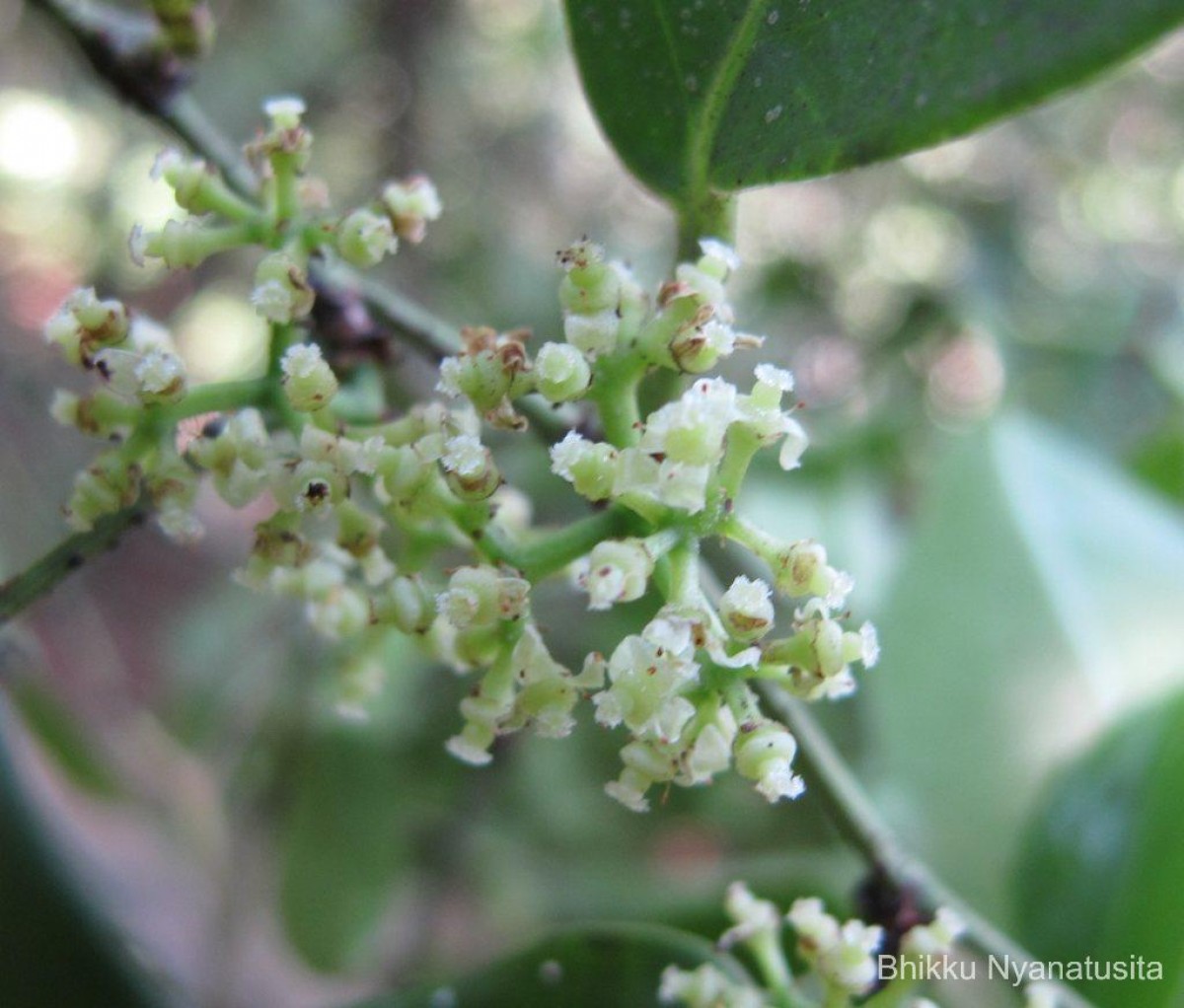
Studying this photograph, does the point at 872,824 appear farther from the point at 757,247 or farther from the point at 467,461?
the point at 757,247

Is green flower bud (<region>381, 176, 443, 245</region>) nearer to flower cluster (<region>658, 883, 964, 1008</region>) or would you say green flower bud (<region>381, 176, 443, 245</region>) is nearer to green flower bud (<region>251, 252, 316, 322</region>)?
green flower bud (<region>251, 252, 316, 322</region>)

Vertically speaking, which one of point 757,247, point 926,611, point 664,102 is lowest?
point 757,247

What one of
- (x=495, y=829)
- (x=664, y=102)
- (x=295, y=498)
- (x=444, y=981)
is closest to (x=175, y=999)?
(x=444, y=981)

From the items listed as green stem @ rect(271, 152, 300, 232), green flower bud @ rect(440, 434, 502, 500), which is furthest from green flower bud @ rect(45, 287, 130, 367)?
green flower bud @ rect(440, 434, 502, 500)

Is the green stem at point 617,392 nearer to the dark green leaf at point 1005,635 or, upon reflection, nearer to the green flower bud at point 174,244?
the green flower bud at point 174,244

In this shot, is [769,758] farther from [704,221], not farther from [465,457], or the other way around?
[704,221]

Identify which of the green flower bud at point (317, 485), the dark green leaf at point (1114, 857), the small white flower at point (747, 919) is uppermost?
the green flower bud at point (317, 485)

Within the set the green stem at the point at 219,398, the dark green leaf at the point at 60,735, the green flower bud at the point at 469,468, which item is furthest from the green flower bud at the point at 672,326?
the dark green leaf at the point at 60,735
